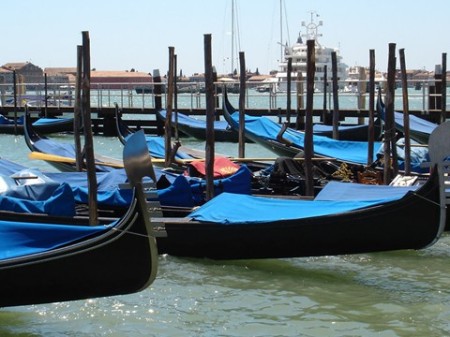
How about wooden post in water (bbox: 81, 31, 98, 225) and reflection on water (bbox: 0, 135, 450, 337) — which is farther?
wooden post in water (bbox: 81, 31, 98, 225)

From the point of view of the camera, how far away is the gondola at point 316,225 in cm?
649

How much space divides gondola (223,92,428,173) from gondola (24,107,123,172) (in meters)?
2.14

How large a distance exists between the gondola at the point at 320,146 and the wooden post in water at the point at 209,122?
7.36ft

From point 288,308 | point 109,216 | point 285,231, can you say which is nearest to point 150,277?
point 288,308

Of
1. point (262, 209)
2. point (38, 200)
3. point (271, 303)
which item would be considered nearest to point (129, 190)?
point (38, 200)

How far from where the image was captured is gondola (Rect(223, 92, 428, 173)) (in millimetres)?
10260

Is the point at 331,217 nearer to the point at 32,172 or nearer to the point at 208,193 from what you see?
the point at 208,193

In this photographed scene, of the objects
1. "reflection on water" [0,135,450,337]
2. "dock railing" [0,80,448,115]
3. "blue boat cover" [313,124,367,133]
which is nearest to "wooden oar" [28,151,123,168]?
"reflection on water" [0,135,450,337]

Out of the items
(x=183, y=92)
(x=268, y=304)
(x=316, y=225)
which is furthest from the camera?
(x=183, y=92)

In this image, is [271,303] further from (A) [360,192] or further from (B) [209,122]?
(B) [209,122]

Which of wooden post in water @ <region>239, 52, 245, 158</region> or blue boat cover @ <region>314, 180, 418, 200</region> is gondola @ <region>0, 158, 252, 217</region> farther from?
wooden post in water @ <region>239, 52, 245, 158</region>

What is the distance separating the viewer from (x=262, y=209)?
7.06m

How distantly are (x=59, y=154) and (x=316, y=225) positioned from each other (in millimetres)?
5699

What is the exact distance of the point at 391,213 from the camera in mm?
6574
